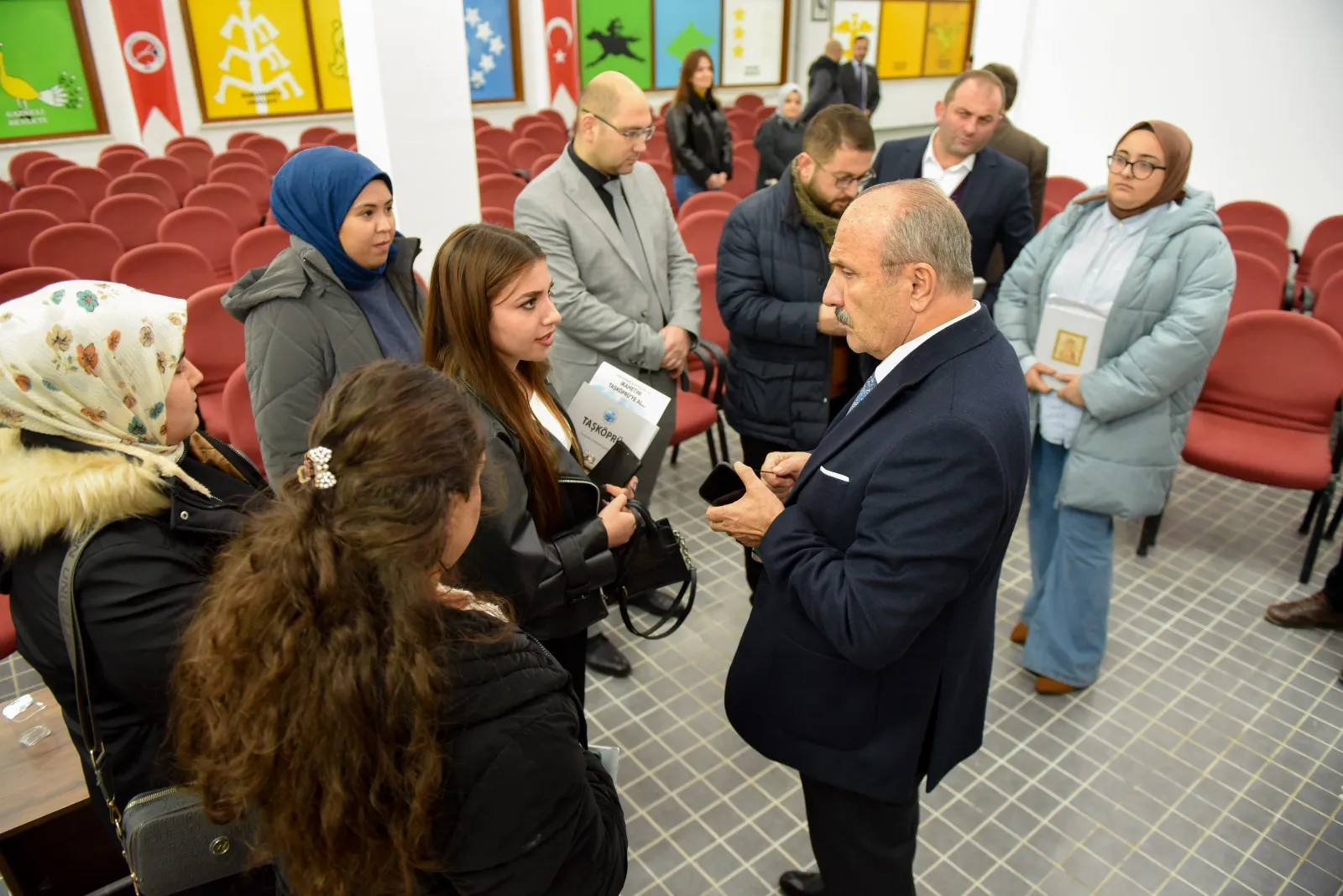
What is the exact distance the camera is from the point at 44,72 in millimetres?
8984

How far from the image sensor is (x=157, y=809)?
117 cm

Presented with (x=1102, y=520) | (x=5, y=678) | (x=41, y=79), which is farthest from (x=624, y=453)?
(x=41, y=79)

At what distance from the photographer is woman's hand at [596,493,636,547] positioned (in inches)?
A: 72.2

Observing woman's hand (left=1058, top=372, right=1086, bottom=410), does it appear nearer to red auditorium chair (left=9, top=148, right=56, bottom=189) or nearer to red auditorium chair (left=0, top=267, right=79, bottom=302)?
red auditorium chair (left=0, top=267, right=79, bottom=302)

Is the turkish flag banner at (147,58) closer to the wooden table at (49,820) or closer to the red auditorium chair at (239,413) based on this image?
the red auditorium chair at (239,413)

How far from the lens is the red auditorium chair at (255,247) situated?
4344mm

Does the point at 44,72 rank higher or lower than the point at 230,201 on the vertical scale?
higher

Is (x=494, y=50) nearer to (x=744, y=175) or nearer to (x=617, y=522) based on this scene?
(x=744, y=175)

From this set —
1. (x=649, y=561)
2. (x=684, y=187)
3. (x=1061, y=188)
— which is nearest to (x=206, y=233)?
(x=684, y=187)

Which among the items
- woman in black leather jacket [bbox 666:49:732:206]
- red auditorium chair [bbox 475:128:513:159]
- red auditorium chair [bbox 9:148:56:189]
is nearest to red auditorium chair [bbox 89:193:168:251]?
red auditorium chair [bbox 9:148:56:189]

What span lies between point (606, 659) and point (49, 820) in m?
1.52

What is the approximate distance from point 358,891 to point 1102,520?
2.30 metres

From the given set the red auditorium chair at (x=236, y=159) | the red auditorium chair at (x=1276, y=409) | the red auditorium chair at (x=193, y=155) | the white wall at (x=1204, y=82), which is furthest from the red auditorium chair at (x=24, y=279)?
the white wall at (x=1204, y=82)

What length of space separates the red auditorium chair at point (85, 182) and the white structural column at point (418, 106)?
4.25 metres
